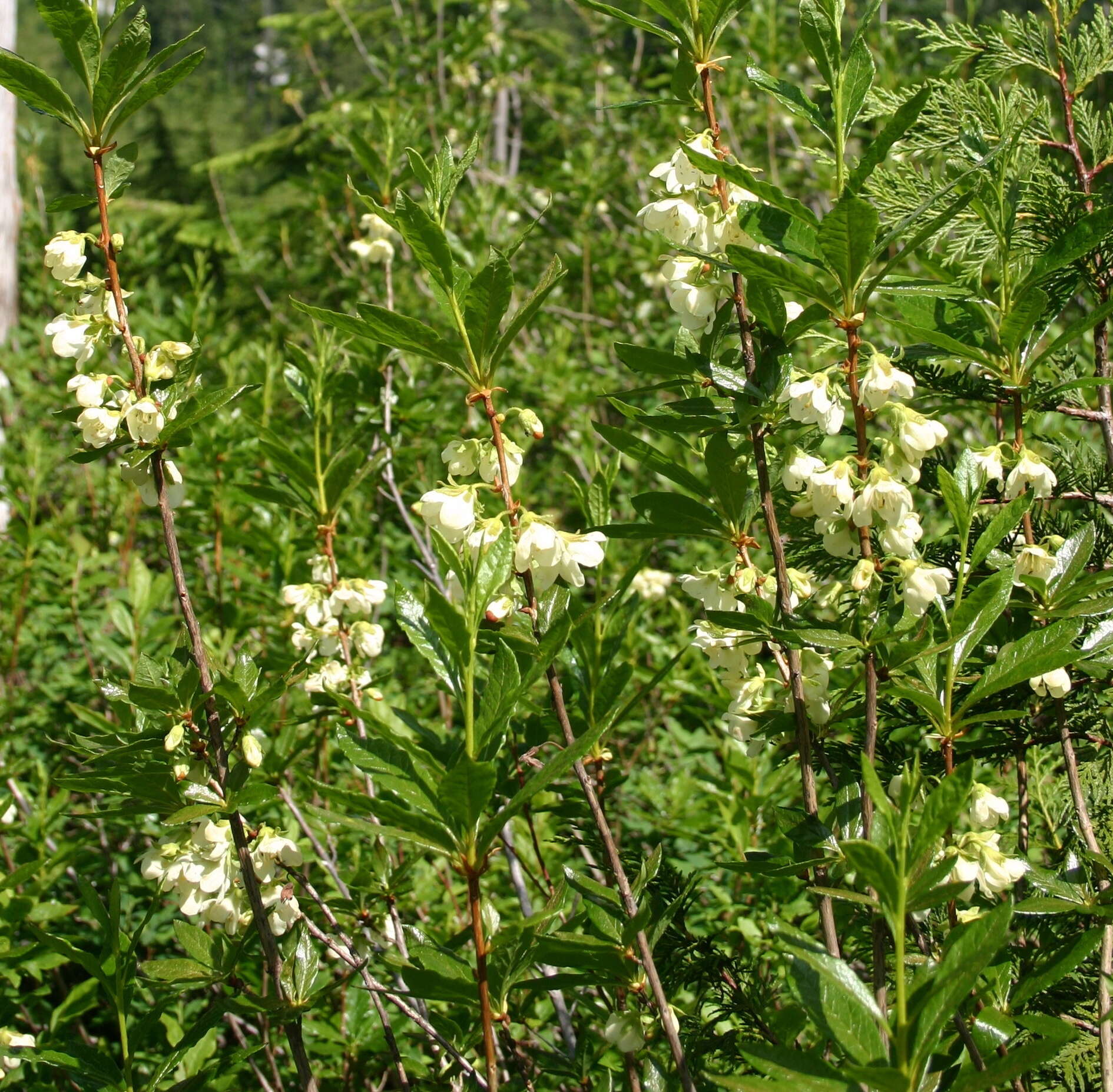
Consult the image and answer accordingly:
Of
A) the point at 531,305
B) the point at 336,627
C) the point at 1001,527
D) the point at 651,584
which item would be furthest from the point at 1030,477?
the point at 651,584

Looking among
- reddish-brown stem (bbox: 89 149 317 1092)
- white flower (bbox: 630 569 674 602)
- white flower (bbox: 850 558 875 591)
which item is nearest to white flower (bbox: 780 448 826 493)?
white flower (bbox: 850 558 875 591)

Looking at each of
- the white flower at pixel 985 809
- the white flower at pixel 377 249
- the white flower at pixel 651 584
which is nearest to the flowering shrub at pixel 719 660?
the white flower at pixel 985 809

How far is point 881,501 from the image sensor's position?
1076mm

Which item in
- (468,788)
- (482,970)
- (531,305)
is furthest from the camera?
(531,305)

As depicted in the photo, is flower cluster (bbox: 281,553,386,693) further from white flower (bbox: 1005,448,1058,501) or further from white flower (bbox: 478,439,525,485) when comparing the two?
white flower (bbox: 1005,448,1058,501)

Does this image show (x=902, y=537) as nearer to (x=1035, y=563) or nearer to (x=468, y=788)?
(x=1035, y=563)

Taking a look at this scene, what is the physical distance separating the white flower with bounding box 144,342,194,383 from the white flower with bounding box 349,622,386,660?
0.63 meters

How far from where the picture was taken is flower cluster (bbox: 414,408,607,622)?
3.73ft

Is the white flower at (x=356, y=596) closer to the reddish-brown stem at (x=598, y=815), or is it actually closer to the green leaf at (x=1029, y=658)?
the reddish-brown stem at (x=598, y=815)

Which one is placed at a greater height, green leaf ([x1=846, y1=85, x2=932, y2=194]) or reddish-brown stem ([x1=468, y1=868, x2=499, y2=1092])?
green leaf ([x1=846, y1=85, x2=932, y2=194])

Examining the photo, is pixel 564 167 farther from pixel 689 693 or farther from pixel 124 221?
pixel 124 221

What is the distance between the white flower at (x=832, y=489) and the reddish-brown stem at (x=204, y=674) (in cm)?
77

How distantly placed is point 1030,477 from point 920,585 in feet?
0.89

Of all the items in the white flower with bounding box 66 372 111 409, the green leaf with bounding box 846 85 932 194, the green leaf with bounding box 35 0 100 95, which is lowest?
the white flower with bounding box 66 372 111 409
